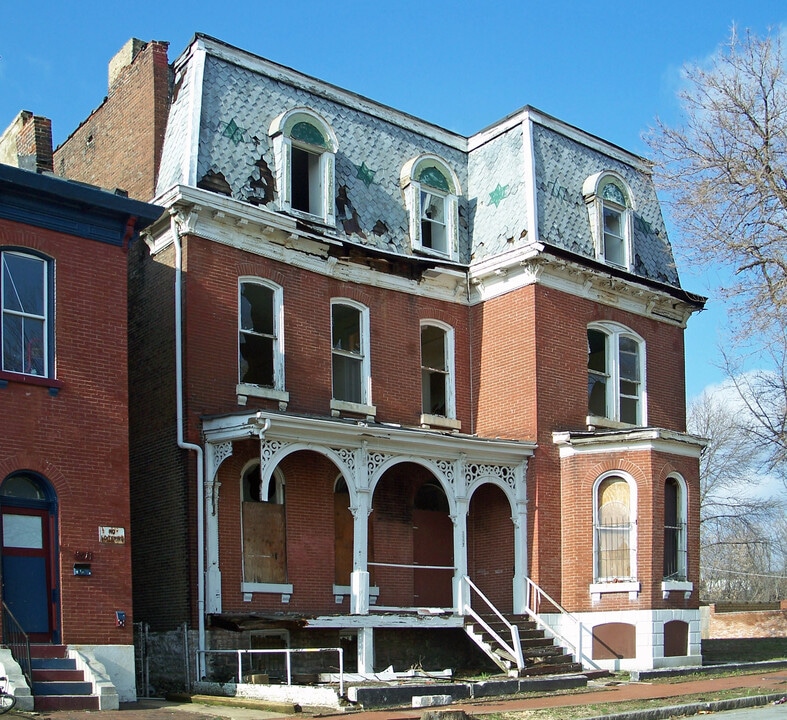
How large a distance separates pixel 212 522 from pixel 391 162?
380 inches

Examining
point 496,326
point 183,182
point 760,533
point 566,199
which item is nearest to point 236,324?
point 183,182

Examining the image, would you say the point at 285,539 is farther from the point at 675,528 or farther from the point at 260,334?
the point at 675,528

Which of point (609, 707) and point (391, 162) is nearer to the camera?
point (609, 707)

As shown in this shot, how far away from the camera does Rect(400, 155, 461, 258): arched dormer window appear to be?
85.7ft

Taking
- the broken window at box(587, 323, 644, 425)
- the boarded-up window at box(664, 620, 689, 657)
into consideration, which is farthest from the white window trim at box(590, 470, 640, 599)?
the broken window at box(587, 323, 644, 425)

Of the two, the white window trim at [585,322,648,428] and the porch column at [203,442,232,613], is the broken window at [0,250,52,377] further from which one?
the white window trim at [585,322,648,428]

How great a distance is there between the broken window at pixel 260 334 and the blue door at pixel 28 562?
5598 mm

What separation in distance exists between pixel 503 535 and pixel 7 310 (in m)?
11.7

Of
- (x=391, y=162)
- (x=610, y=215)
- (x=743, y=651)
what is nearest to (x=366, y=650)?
(x=391, y=162)

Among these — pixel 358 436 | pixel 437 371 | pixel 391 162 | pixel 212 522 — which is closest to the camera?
pixel 212 522

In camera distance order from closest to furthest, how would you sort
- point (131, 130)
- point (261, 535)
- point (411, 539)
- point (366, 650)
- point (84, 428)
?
point (84, 428), point (366, 650), point (261, 535), point (411, 539), point (131, 130)

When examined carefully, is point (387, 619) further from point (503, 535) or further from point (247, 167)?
point (247, 167)

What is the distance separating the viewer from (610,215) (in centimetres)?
2830

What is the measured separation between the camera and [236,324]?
22406 mm
